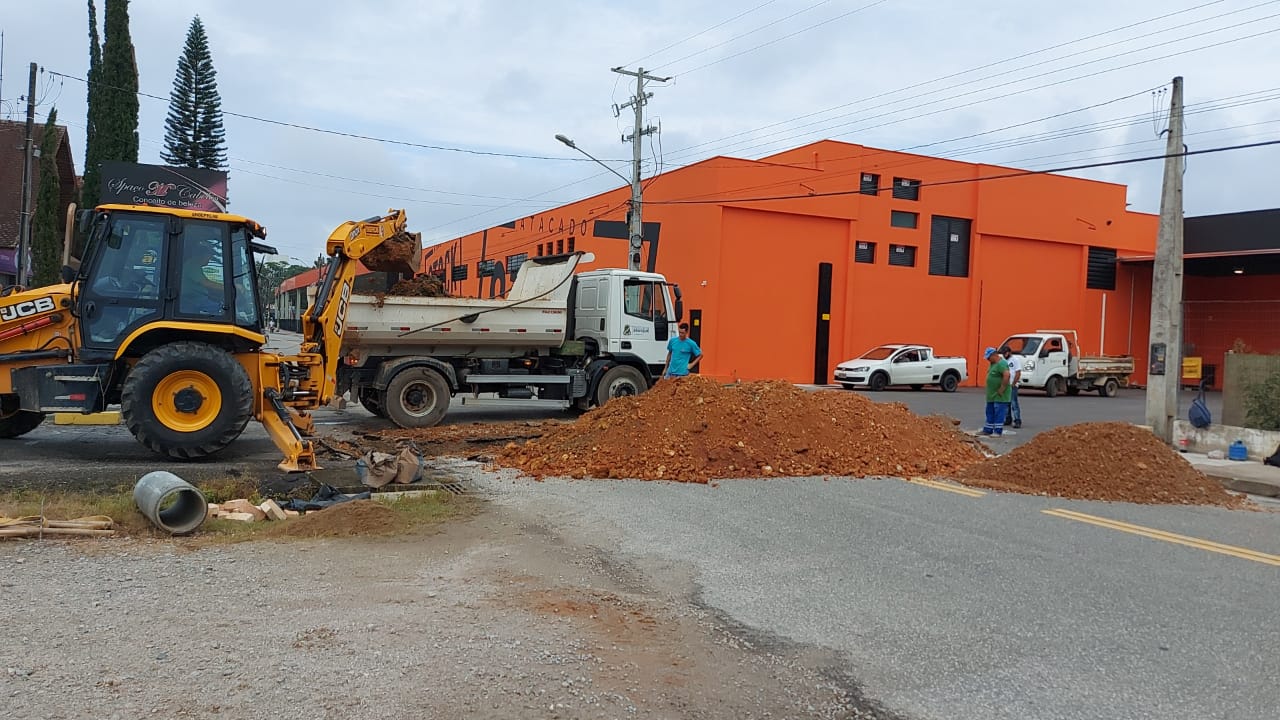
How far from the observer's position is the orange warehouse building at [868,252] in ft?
98.7

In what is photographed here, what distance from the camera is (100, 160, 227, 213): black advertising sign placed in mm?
30391

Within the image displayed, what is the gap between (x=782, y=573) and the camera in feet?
20.5

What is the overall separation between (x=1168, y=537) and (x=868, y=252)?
25.7 m

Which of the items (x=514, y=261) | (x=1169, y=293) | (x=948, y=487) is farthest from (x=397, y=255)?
(x=514, y=261)

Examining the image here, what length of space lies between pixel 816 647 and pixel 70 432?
11456 millimetres

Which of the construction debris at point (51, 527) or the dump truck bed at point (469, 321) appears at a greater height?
the dump truck bed at point (469, 321)

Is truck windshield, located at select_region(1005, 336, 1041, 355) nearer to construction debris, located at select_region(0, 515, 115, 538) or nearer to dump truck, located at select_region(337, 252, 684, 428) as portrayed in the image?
dump truck, located at select_region(337, 252, 684, 428)

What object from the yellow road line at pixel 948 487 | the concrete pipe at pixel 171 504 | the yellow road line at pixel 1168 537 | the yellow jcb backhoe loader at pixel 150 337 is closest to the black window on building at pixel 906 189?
the yellow road line at pixel 948 487

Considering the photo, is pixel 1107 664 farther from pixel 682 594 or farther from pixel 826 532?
pixel 826 532

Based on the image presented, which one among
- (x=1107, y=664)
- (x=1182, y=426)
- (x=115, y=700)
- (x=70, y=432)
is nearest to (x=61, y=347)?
(x=70, y=432)

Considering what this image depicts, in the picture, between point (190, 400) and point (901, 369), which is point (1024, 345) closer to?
point (901, 369)

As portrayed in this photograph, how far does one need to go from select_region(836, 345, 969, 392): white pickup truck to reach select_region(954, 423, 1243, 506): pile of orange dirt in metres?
17.7

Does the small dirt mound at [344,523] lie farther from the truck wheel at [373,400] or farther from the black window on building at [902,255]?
the black window on building at [902,255]

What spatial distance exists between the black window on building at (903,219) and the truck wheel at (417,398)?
22954 millimetres
